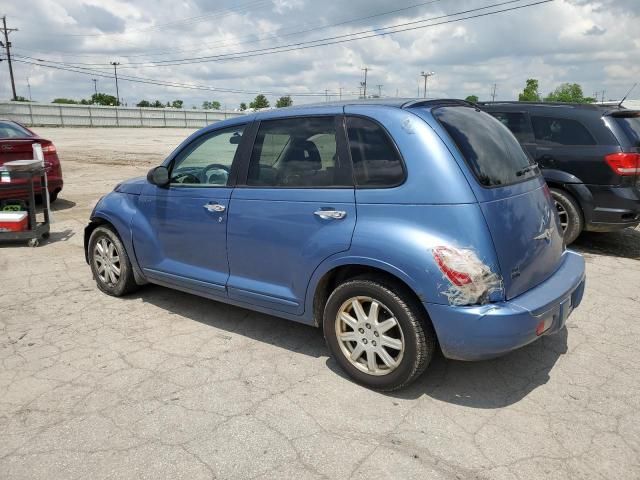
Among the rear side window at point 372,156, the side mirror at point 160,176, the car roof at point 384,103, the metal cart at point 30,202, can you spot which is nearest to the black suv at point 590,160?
the car roof at point 384,103

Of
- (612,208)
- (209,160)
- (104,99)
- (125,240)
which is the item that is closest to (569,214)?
(612,208)

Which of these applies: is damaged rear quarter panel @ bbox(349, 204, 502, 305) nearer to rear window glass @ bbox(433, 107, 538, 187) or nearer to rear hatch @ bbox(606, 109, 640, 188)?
rear window glass @ bbox(433, 107, 538, 187)

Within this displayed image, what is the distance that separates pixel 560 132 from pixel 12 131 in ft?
27.8

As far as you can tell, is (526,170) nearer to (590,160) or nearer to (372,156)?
(372,156)

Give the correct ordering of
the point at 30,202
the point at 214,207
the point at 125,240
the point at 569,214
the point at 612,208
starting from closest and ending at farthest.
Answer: the point at 214,207
the point at 125,240
the point at 612,208
the point at 569,214
the point at 30,202

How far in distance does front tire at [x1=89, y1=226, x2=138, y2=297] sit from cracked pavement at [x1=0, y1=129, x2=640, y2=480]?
0.21 meters

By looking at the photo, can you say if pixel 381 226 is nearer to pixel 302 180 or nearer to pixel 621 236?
pixel 302 180

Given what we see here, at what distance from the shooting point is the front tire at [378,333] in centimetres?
306

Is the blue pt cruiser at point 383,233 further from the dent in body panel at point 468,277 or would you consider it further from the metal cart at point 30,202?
the metal cart at point 30,202

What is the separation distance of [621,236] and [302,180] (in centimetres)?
599

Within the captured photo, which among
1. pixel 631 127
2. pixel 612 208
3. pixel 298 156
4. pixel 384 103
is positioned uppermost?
pixel 384 103

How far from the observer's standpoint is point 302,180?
3584 mm

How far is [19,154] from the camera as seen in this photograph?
8211mm

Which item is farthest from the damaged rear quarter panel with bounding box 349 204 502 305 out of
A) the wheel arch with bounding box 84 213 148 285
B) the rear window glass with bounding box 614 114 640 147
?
the rear window glass with bounding box 614 114 640 147
